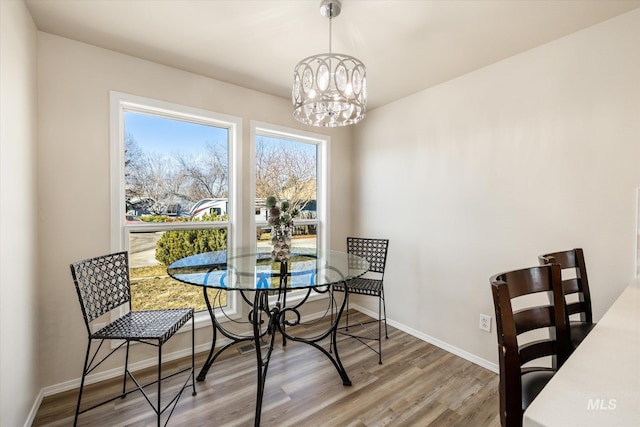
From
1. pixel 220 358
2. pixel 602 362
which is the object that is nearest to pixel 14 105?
pixel 220 358

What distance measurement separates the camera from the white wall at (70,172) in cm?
200

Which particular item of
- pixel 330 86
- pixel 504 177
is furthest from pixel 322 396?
pixel 504 177

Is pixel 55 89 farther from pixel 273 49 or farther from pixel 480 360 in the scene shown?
pixel 480 360

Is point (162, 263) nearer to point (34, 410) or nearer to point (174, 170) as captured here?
point (174, 170)

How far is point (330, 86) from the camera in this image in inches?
64.6

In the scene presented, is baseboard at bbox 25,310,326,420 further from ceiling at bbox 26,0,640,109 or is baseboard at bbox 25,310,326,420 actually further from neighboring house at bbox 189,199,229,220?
ceiling at bbox 26,0,640,109

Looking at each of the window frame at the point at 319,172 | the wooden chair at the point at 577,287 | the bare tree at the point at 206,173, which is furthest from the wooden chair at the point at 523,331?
the bare tree at the point at 206,173

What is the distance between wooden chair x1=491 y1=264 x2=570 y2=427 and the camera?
0.90 meters

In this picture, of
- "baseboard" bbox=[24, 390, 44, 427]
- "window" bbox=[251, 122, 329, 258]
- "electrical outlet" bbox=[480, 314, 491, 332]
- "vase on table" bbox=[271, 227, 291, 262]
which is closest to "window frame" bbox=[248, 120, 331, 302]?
"window" bbox=[251, 122, 329, 258]

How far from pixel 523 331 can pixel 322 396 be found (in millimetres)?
1503

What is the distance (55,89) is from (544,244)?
3672 mm

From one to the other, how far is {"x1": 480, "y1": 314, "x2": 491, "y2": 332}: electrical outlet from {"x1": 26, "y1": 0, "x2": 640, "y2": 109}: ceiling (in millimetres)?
2106

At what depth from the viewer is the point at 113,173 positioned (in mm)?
2219

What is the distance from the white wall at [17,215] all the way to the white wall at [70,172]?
10 centimetres
